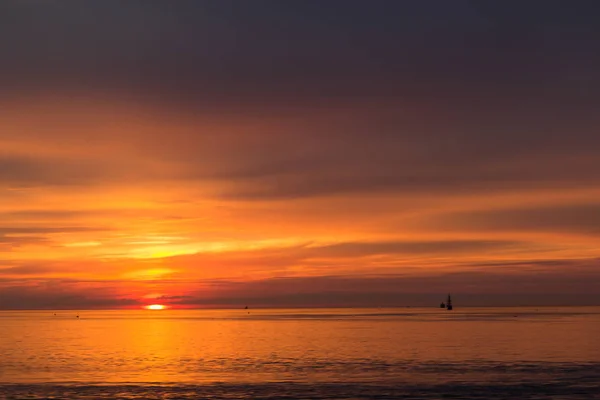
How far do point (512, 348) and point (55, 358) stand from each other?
196 ft

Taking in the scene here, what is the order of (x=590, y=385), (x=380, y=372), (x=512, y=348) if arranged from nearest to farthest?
(x=590, y=385), (x=380, y=372), (x=512, y=348)

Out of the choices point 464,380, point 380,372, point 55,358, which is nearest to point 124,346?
point 55,358

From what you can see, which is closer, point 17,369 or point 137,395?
point 137,395

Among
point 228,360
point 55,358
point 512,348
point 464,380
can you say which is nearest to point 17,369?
point 55,358

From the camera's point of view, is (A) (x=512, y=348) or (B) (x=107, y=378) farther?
(A) (x=512, y=348)

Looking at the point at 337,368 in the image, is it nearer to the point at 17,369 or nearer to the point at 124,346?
the point at 17,369

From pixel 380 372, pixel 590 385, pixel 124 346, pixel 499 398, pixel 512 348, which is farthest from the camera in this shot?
pixel 124 346

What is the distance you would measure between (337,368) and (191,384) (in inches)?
717

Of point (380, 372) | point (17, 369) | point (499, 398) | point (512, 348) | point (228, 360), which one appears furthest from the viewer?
point (512, 348)

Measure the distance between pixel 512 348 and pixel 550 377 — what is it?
3774cm

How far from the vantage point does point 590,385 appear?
60750 millimetres

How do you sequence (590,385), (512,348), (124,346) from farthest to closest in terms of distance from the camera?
(124,346)
(512,348)
(590,385)

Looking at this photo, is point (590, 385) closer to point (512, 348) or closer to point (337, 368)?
point (337, 368)

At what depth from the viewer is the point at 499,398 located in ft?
180
